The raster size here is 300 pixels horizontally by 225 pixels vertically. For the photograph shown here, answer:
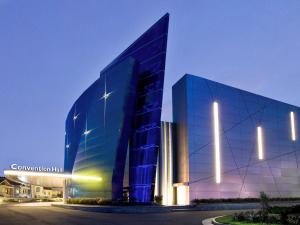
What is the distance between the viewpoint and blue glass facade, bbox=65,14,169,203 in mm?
40125

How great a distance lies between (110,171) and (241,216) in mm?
21928

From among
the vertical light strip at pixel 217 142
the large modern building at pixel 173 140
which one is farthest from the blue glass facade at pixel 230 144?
the large modern building at pixel 173 140

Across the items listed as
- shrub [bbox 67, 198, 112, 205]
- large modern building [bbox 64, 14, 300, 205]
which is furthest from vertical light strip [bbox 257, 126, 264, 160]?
shrub [bbox 67, 198, 112, 205]

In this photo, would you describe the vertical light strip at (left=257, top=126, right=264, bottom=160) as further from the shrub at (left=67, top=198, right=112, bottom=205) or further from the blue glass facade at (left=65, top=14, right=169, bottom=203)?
the shrub at (left=67, top=198, right=112, bottom=205)

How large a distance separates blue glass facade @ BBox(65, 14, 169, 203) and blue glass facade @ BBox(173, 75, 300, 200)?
4.16m

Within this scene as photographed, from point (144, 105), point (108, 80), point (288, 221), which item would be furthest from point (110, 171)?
point (288, 221)

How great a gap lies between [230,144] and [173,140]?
22.8 feet

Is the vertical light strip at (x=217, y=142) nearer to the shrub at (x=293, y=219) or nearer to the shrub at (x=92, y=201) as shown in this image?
the shrub at (x=92, y=201)

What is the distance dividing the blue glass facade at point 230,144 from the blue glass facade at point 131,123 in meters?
4.16

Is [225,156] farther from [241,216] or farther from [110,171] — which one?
[241,216]

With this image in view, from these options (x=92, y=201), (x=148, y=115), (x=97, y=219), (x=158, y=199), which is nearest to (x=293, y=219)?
(x=97, y=219)

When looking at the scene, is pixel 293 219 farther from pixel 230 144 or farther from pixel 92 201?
pixel 230 144

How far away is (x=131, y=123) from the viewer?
42.6 m

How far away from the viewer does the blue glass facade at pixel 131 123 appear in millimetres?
40125
